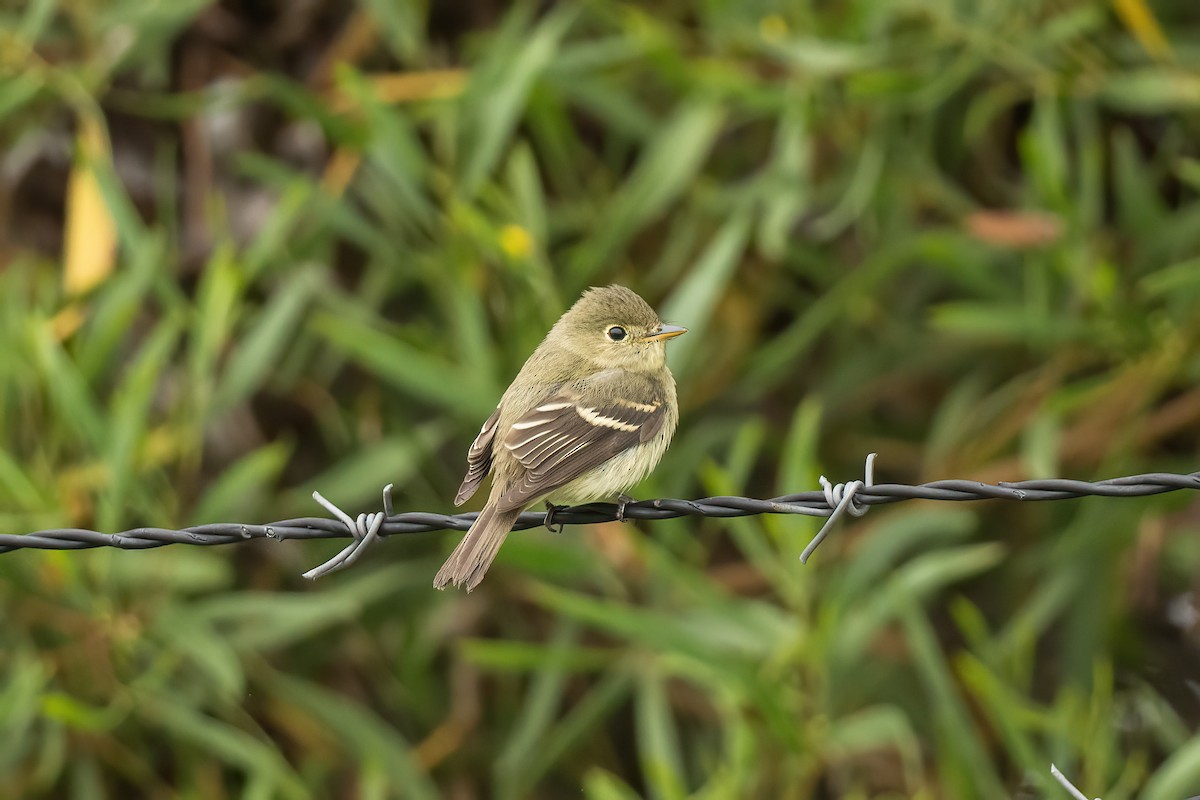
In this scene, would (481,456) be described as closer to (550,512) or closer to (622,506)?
(550,512)

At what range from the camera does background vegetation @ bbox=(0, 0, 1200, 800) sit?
16.5 ft

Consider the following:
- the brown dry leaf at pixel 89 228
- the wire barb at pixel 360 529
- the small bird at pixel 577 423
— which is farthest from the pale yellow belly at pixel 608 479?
the brown dry leaf at pixel 89 228

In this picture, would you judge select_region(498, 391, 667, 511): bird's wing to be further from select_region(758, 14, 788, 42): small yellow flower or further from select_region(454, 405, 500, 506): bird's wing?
select_region(758, 14, 788, 42): small yellow flower

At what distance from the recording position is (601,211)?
579 centimetres

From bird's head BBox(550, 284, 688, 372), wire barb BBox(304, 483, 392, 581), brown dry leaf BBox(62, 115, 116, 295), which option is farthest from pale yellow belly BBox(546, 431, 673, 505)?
brown dry leaf BBox(62, 115, 116, 295)

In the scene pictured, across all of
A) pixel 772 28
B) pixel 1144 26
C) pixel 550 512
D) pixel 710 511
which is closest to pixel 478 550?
pixel 550 512

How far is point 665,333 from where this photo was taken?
4551 mm

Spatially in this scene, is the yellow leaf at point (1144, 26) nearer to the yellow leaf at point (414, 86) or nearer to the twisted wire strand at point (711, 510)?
the yellow leaf at point (414, 86)

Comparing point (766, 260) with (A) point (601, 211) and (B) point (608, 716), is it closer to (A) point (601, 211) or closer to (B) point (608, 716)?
(A) point (601, 211)

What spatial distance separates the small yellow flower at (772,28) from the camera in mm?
5258

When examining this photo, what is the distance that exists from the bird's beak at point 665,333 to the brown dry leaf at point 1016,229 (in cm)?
137

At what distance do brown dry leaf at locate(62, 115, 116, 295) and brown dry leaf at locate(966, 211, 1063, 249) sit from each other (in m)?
3.10

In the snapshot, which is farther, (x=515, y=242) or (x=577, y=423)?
(x=515, y=242)

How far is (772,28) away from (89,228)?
2.57 meters
